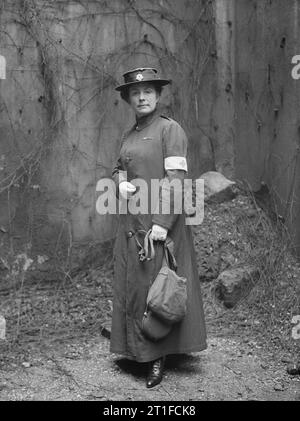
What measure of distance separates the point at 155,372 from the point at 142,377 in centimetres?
14

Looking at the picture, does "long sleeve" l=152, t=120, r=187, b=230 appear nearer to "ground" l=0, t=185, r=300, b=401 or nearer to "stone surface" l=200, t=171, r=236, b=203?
"ground" l=0, t=185, r=300, b=401

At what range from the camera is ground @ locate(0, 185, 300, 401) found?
12.6ft

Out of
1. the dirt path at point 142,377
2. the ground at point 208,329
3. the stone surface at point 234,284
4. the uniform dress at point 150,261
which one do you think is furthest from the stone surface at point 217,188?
the uniform dress at point 150,261

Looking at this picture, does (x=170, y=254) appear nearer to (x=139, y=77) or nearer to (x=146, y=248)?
(x=146, y=248)

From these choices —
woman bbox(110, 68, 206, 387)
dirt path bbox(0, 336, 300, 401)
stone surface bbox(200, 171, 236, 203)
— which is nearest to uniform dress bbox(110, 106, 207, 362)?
woman bbox(110, 68, 206, 387)

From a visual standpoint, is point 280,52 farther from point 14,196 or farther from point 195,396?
point 195,396

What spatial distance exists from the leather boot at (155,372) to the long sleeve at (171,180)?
32.6 inches

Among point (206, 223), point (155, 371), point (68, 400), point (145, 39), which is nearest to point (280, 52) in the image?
point (145, 39)

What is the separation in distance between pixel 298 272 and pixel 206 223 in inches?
34.9

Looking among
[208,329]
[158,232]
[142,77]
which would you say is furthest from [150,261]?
[208,329]

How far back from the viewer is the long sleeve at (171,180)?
12.2 feet

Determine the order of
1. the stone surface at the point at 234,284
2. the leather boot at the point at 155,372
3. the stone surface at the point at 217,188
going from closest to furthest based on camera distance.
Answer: the leather boot at the point at 155,372 < the stone surface at the point at 234,284 < the stone surface at the point at 217,188

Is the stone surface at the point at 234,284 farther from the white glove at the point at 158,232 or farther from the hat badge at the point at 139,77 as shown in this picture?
the hat badge at the point at 139,77

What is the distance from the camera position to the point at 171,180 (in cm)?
372
